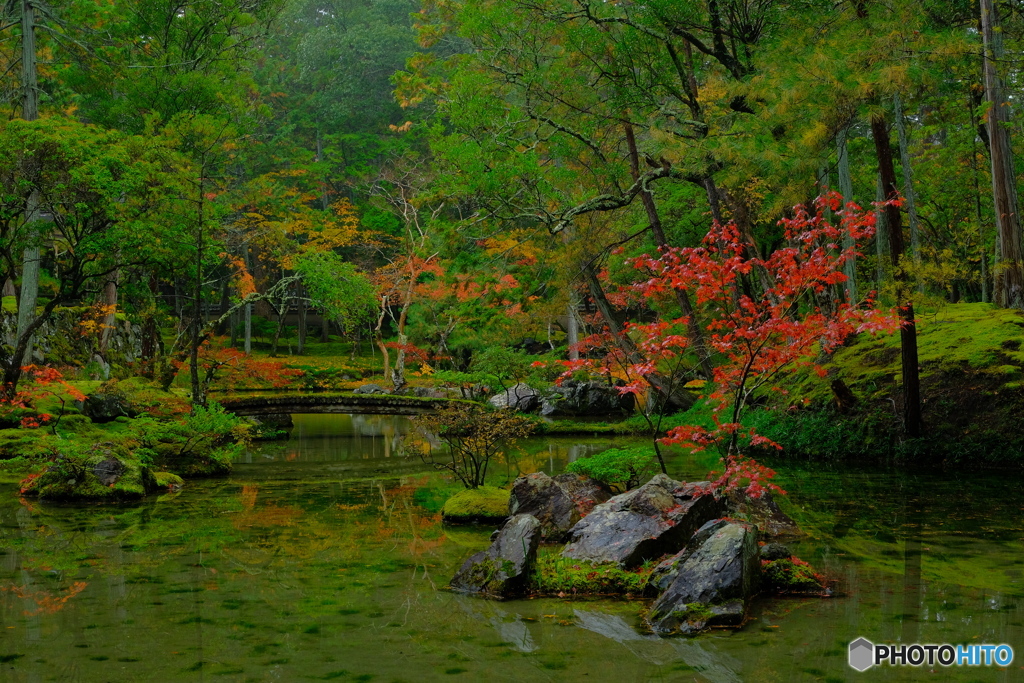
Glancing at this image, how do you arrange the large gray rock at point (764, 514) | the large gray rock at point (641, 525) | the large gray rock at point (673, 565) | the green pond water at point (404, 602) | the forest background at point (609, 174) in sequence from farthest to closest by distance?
the forest background at point (609, 174)
the large gray rock at point (764, 514)
the large gray rock at point (641, 525)
the large gray rock at point (673, 565)
the green pond water at point (404, 602)

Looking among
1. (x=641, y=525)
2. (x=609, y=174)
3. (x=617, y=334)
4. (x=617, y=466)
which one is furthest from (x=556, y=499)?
(x=609, y=174)

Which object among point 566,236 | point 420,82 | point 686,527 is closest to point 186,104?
point 420,82

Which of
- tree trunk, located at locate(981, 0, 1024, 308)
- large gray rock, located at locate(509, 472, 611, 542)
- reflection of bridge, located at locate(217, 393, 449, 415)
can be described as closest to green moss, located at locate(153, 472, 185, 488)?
large gray rock, located at locate(509, 472, 611, 542)

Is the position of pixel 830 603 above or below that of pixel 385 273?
below

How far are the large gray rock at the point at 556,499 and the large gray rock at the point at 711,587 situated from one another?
2519 mm

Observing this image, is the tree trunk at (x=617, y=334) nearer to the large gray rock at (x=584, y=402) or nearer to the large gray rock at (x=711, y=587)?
the large gray rock at (x=584, y=402)

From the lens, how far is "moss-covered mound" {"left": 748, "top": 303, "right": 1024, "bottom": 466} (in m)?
11.9

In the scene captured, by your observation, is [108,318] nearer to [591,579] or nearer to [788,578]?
[591,579]

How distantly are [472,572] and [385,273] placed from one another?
21.1 meters

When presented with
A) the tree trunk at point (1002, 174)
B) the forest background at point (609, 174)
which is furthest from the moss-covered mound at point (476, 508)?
the tree trunk at point (1002, 174)

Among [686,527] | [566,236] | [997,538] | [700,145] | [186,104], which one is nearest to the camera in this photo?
[686,527]

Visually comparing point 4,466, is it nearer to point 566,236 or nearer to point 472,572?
point 472,572

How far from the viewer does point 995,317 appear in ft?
44.4

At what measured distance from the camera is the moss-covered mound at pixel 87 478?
11.1 metres
